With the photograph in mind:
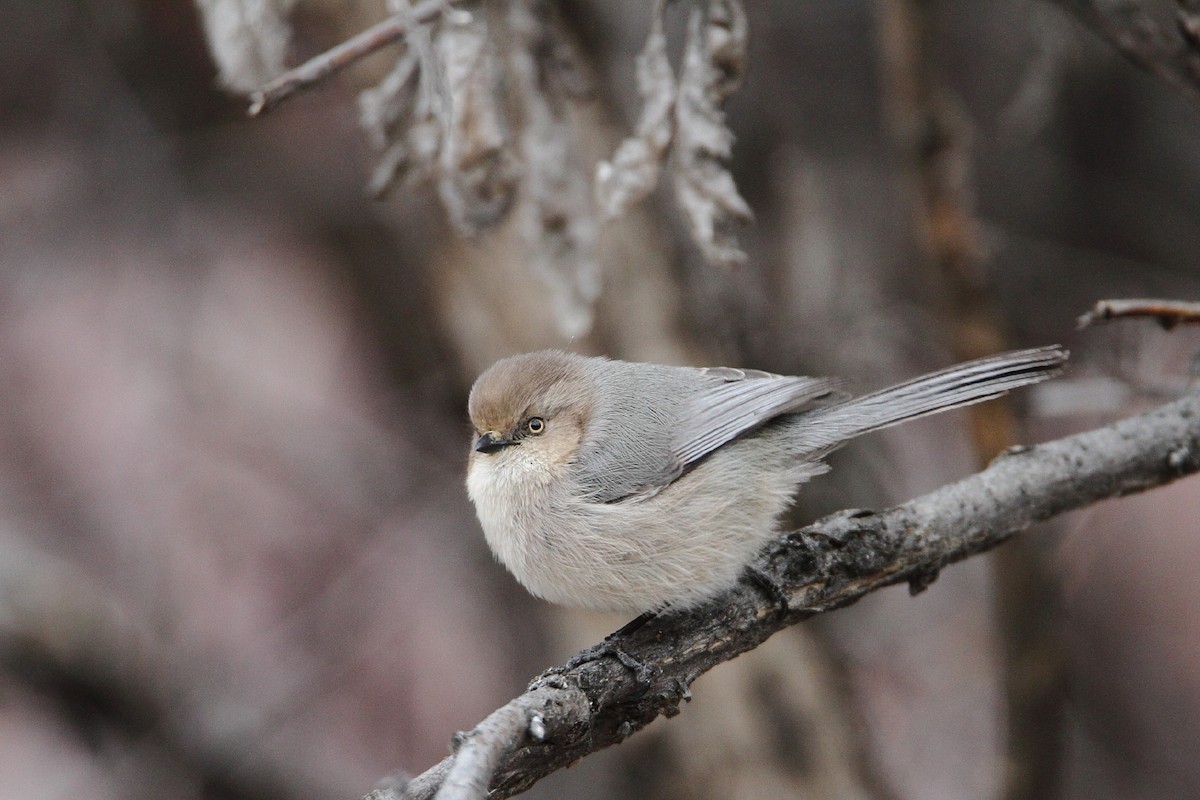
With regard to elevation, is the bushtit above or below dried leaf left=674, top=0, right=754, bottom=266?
below

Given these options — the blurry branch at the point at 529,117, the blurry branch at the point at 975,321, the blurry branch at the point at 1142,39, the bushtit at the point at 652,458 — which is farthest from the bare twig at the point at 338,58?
the blurry branch at the point at 975,321

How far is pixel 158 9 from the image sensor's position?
19.7ft

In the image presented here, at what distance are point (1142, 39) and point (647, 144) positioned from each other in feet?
4.61

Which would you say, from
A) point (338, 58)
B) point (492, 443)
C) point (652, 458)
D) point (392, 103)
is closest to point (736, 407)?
point (652, 458)

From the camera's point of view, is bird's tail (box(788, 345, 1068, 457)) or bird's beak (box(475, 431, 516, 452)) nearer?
bird's tail (box(788, 345, 1068, 457))

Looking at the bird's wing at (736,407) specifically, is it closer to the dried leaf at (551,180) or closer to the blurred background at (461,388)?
the dried leaf at (551,180)

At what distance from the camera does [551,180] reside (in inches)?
110

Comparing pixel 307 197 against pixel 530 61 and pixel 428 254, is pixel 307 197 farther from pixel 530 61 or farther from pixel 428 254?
pixel 530 61

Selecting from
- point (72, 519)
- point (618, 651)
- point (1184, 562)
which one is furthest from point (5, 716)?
point (1184, 562)

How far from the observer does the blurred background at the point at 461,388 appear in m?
4.10

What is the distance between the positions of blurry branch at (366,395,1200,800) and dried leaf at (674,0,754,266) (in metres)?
0.76

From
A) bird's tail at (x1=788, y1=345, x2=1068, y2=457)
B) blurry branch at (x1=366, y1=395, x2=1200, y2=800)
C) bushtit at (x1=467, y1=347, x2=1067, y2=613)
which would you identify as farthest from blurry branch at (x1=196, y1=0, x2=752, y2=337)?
blurry branch at (x1=366, y1=395, x2=1200, y2=800)

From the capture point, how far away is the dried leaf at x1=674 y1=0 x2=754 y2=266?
252 centimetres

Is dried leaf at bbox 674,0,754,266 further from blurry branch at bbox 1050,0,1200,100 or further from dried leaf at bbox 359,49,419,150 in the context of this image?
blurry branch at bbox 1050,0,1200,100
